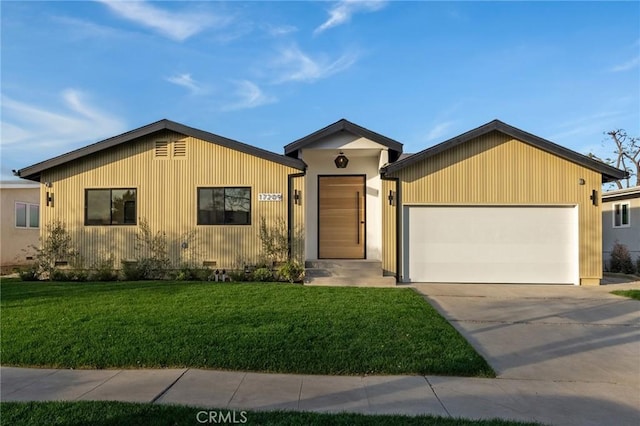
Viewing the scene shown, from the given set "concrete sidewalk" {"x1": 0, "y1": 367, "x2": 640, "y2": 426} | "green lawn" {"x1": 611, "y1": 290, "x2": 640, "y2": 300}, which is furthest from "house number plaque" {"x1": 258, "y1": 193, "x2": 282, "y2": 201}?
"green lawn" {"x1": 611, "y1": 290, "x2": 640, "y2": 300}

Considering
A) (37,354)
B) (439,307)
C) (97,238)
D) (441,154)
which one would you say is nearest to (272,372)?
(37,354)

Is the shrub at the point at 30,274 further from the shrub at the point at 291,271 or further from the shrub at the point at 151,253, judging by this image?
the shrub at the point at 291,271

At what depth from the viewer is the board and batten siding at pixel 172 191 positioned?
12.0m

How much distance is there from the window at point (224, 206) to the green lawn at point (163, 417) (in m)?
8.44

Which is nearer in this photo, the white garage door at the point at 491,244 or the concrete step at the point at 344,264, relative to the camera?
the concrete step at the point at 344,264

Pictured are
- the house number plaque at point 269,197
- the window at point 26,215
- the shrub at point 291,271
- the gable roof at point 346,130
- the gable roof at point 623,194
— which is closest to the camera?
the shrub at point 291,271

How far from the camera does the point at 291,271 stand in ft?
37.0

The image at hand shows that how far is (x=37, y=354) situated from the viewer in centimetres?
529

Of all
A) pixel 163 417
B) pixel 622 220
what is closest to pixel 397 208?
pixel 163 417

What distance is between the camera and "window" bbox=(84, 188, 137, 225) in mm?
12477

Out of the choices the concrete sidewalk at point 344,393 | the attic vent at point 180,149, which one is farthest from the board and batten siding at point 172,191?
the concrete sidewalk at point 344,393

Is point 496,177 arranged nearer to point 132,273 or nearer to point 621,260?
point 621,260

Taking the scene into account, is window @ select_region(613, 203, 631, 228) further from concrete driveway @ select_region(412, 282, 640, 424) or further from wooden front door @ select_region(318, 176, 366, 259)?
wooden front door @ select_region(318, 176, 366, 259)

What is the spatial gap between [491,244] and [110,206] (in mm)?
11279
